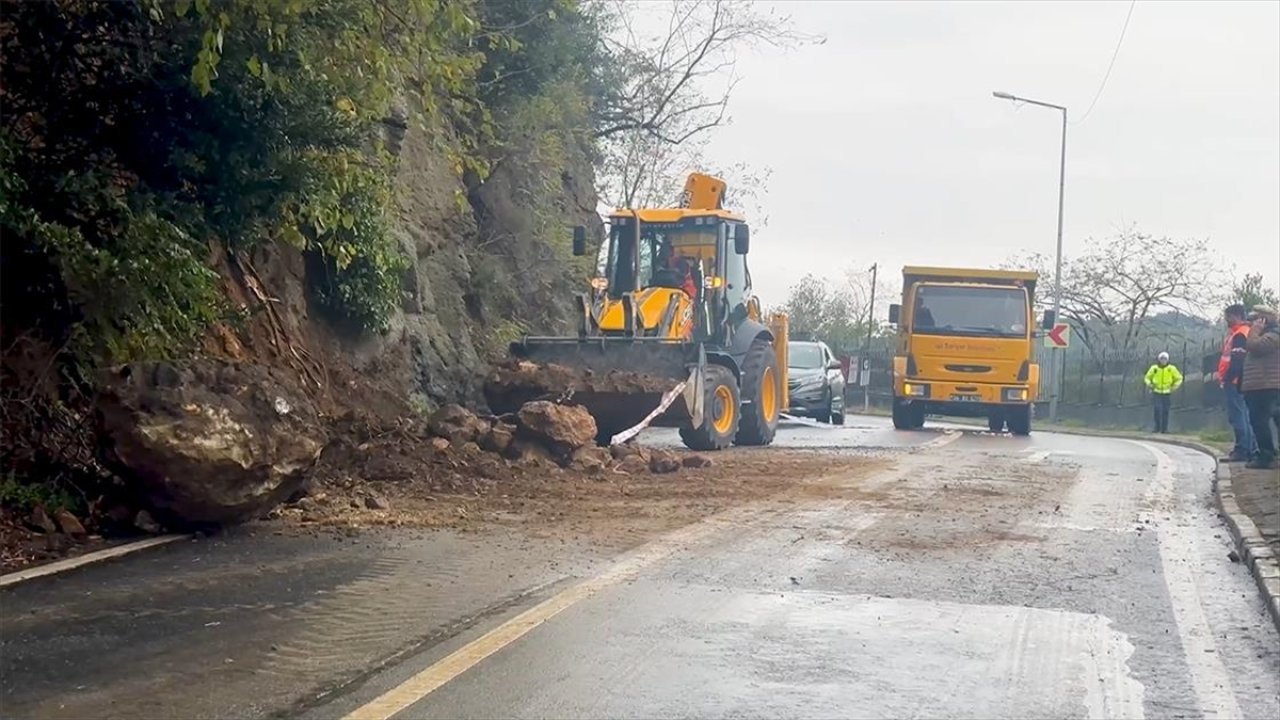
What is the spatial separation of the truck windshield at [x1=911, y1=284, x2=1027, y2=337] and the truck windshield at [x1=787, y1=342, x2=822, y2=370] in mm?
4088

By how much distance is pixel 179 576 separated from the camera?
8.95 metres

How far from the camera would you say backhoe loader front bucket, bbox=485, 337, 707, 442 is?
17.2m

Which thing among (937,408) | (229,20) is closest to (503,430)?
(229,20)

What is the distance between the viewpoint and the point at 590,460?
1491 centimetres

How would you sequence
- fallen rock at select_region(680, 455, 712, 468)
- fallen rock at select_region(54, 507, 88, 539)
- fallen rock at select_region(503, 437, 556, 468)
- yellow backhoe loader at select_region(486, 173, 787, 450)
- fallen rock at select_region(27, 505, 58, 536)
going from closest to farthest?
fallen rock at select_region(27, 505, 58, 536) < fallen rock at select_region(54, 507, 88, 539) < fallen rock at select_region(503, 437, 556, 468) < fallen rock at select_region(680, 455, 712, 468) < yellow backhoe loader at select_region(486, 173, 787, 450)

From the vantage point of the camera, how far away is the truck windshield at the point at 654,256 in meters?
20.6

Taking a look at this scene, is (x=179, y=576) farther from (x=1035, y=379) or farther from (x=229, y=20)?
(x=1035, y=379)

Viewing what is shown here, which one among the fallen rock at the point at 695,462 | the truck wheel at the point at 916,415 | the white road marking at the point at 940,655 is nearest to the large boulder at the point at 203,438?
the white road marking at the point at 940,655

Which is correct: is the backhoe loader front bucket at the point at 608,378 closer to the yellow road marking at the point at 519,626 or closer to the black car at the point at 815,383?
the yellow road marking at the point at 519,626

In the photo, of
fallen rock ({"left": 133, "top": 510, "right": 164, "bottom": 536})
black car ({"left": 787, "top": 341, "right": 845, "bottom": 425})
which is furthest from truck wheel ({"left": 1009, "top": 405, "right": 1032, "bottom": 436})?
fallen rock ({"left": 133, "top": 510, "right": 164, "bottom": 536})

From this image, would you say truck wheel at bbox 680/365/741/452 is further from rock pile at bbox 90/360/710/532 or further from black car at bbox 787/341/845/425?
black car at bbox 787/341/845/425

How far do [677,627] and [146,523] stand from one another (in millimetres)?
4692

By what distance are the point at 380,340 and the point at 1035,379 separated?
45.9ft

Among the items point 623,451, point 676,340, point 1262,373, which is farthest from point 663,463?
point 1262,373
